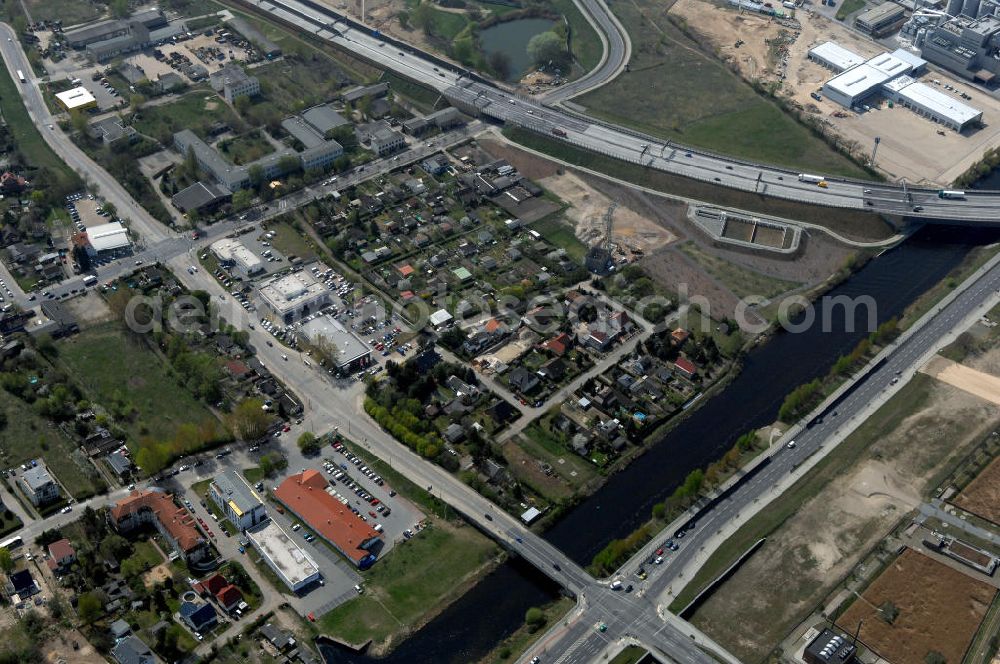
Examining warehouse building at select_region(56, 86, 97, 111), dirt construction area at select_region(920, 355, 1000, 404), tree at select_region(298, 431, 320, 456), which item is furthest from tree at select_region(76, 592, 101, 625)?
warehouse building at select_region(56, 86, 97, 111)

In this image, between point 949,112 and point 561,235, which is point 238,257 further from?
point 949,112

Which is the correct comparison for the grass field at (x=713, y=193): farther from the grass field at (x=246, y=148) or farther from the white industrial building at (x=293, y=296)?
the white industrial building at (x=293, y=296)

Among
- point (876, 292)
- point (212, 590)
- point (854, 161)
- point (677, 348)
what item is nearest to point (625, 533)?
point (677, 348)

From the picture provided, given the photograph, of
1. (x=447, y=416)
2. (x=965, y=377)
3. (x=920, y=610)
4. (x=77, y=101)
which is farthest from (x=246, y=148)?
(x=920, y=610)

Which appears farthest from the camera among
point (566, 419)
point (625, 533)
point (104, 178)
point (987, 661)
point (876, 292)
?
point (104, 178)

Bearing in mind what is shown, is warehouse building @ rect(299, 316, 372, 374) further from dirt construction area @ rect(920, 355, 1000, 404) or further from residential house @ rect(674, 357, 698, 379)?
dirt construction area @ rect(920, 355, 1000, 404)

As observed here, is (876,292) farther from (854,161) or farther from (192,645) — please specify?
(192,645)

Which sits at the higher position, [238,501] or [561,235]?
[561,235]
